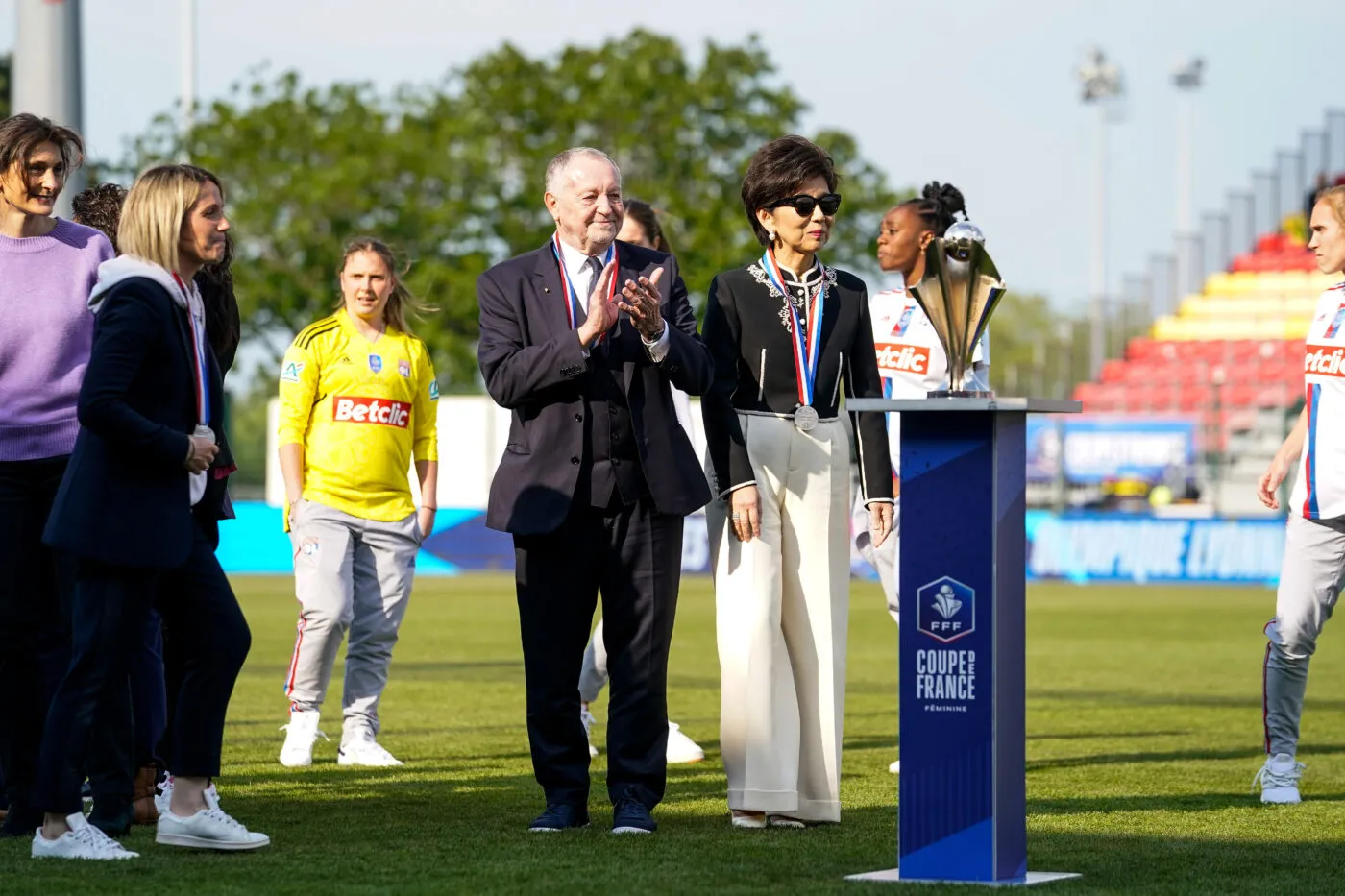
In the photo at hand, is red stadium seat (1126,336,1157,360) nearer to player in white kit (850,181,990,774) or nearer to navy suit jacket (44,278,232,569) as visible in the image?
player in white kit (850,181,990,774)

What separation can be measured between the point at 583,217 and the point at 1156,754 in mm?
4176

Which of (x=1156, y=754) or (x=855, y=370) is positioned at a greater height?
(x=855, y=370)

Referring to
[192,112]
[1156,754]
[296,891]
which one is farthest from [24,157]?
[192,112]

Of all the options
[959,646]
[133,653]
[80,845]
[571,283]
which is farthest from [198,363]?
[959,646]

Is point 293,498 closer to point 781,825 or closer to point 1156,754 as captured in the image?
point 781,825

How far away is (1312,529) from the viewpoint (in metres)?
7.38

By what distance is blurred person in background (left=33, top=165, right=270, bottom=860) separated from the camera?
5418mm

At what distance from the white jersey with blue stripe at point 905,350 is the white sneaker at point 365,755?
2.53 m

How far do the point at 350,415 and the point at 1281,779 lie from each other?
409cm

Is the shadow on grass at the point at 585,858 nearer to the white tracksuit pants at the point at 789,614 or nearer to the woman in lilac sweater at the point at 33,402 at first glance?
the white tracksuit pants at the point at 789,614

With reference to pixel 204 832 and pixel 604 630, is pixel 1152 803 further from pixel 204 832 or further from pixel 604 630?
pixel 204 832

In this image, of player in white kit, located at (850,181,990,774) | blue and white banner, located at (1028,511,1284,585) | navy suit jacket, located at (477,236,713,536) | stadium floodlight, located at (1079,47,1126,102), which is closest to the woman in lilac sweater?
navy suit jacket, located at (477,236,713,536)

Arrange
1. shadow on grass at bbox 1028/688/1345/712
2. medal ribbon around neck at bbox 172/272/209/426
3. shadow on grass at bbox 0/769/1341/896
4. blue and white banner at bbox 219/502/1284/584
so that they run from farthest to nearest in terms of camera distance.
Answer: blue and white banner at bbox 219/502/1284/584 < shadow on grass at bbox 1028/688/1345/712 < medal ribbon around neck at bbox 172/272/209/426 < shadow on grass at bbox 0/769/1341/896

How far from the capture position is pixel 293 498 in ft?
28.2
